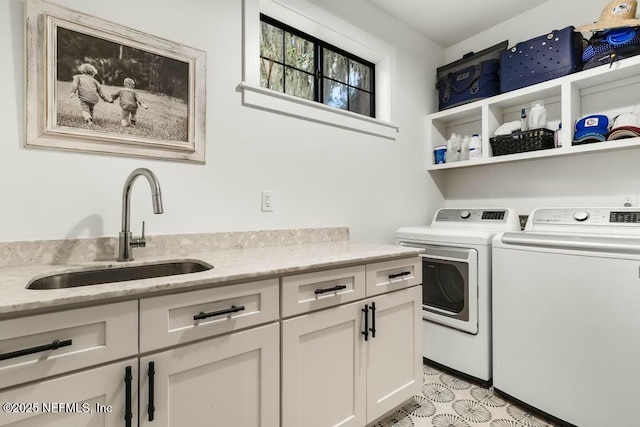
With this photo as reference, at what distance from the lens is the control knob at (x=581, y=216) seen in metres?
1.83

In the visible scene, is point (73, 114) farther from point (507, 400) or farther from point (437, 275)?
point (507, 400)

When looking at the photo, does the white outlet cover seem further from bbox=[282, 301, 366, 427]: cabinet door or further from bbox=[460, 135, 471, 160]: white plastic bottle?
bbox=[460, 135, 471, 160]: white plastic bottle

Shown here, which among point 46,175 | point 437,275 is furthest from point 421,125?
point 46,175

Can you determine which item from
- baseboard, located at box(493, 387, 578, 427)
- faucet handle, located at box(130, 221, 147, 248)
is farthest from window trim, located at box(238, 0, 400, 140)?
baseboard, located at box(493, 387, 578, 427)

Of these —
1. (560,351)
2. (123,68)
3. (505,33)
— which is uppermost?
(505,33)

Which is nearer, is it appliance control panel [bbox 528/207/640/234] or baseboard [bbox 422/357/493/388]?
appliance control panel [bbox 528/207/640/234]

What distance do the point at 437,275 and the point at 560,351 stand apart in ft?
2.52

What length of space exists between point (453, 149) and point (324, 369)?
2128mm

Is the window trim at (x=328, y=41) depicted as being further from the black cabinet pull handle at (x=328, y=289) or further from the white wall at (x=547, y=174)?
the black cabinet pull handle at (x=328, y=289)

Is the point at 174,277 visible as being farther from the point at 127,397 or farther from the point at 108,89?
the point at 108,89

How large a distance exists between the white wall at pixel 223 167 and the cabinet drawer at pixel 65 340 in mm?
623

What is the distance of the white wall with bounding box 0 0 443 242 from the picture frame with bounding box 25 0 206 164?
45 mm

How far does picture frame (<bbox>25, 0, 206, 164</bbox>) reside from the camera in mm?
1176

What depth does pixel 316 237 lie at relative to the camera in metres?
1.97
